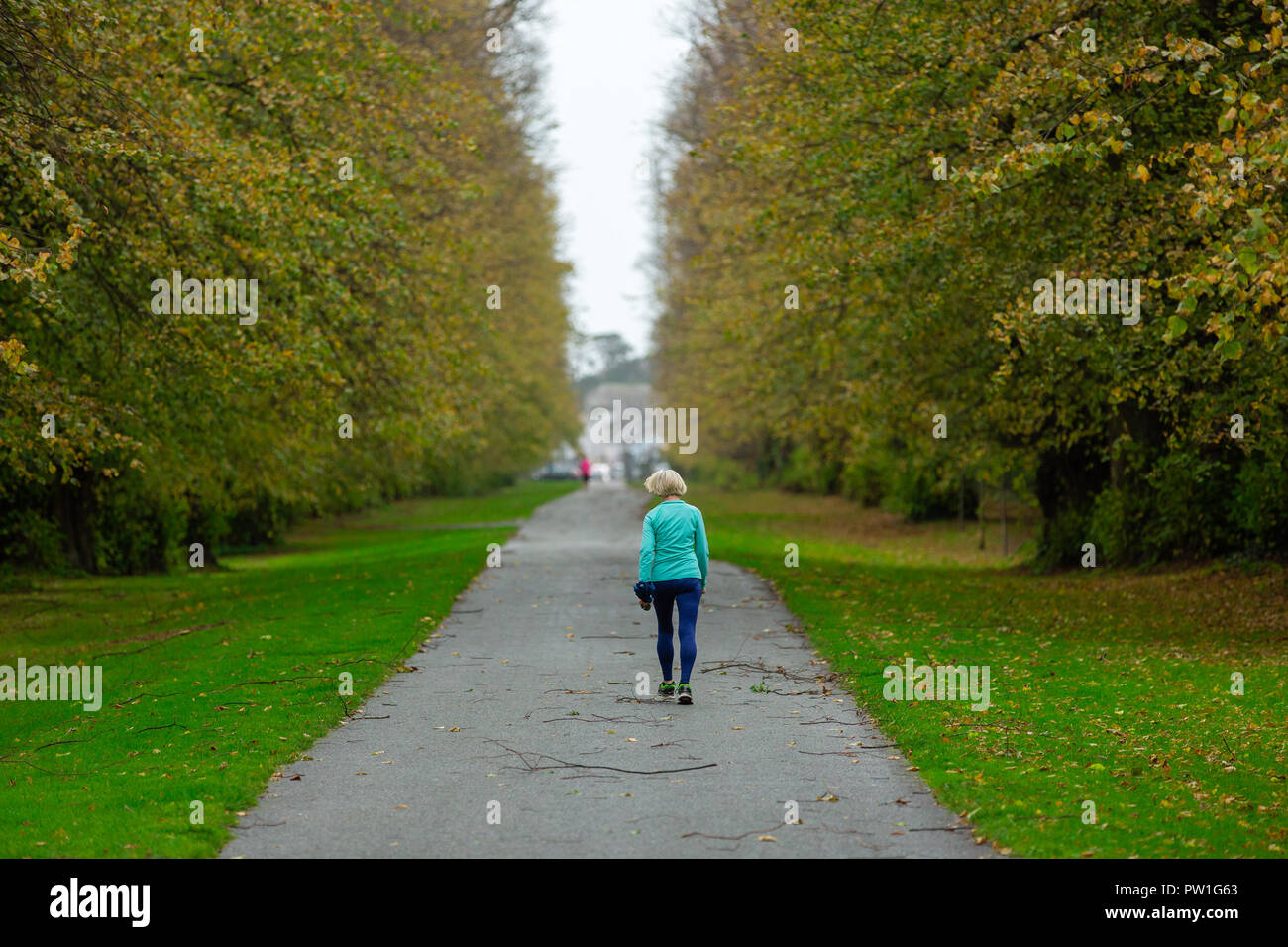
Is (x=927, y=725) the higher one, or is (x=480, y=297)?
A: (x=480, y=297)

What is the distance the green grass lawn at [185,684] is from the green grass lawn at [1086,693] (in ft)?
13.8

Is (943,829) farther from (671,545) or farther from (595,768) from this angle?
(671,545)

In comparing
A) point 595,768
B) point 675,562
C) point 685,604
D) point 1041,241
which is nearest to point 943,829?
point 595,768

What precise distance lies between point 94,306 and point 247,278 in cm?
175

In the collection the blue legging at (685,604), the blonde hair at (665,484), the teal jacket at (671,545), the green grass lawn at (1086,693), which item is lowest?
the green grass lawn at (1086,693)

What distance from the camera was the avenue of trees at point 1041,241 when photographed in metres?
10.7

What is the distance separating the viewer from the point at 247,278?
1591cm

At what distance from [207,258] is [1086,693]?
1026 centimetres

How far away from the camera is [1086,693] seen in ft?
38.2

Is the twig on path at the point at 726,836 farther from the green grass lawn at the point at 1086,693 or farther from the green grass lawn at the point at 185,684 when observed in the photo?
the green grass lawn at the point at 185,684

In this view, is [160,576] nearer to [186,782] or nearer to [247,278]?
[247,278]

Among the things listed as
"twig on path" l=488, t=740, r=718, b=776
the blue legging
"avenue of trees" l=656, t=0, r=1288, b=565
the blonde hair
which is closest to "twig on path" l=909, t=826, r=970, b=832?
"twig on path" l=488, t=740, r=718, b=776

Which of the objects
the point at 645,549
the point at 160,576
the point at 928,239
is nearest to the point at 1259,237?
the point at 645,549

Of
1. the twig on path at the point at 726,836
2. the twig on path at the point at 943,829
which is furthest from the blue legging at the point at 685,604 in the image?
the twig on path at the point at 943,829
